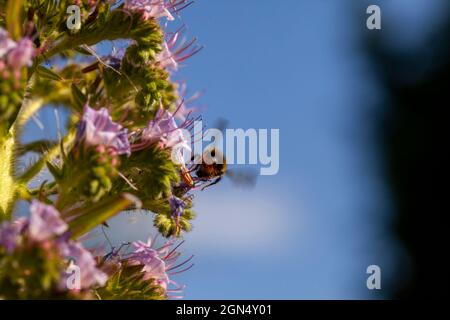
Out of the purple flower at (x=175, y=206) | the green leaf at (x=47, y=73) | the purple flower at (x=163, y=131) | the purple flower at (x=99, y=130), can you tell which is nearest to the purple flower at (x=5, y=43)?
the purple flower at (x=99, y=130)

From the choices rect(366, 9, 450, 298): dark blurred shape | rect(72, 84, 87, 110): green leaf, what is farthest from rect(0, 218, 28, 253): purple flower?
rect(366, 9, 450, 298): dark blurred shape

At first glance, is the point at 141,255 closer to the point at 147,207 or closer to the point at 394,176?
the point at 147,207

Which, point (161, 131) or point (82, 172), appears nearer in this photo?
point (82, 172)

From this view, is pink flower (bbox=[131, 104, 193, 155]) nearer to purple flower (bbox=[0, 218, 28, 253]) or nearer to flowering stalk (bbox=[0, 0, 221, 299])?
flowering stalk (bbox=[0, 0, 221, 299])

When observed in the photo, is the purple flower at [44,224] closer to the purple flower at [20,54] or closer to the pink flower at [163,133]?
the purple flower at [20,54]

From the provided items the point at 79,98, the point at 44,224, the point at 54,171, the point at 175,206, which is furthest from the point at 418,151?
the point at 44,224

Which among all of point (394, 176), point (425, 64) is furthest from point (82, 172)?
point (425, 64)

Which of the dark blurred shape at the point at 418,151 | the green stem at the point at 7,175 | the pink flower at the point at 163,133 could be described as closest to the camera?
the green stem at the point at 7,175
